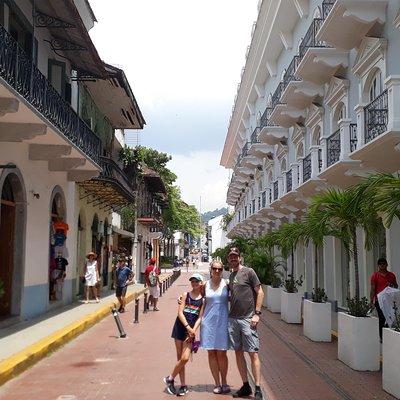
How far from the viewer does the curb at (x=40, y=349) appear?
804 centimetres

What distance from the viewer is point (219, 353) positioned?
23.6ft

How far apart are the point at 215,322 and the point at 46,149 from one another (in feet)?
25.9

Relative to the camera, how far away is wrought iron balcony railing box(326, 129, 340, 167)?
15.6 meters

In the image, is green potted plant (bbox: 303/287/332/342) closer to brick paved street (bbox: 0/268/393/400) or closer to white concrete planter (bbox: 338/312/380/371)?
brick paved street (bbox: 0/268/393/400)

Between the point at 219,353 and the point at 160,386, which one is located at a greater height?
the point at 219,353

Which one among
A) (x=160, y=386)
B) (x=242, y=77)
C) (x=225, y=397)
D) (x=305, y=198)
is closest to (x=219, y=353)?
(x=225, y=397)

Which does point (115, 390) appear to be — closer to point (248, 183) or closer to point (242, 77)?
point (242, 77)

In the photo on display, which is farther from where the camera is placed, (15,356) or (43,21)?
(43,21)

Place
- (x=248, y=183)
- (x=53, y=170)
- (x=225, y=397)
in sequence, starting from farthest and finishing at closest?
(x=248, y=183) → (x=53, y=170) → (x=225, y=397)

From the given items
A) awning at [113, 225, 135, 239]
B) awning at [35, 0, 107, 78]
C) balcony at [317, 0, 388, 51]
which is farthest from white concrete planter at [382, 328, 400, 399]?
awning at [113, 225, 135, 239]

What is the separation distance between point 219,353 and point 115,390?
151 cm

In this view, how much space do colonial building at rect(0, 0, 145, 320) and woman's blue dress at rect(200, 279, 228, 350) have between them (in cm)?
469

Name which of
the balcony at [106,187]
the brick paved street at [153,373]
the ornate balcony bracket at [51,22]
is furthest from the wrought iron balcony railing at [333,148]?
the ornate balcony bracket at [51,22]

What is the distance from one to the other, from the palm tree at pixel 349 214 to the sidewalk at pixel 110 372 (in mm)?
3055
